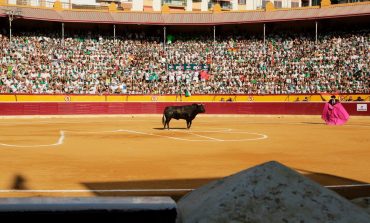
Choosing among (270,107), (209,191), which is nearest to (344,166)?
(209,191)

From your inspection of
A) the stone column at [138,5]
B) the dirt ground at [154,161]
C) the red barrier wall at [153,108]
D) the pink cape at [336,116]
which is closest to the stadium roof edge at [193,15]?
the red barrier wall at [153,108]

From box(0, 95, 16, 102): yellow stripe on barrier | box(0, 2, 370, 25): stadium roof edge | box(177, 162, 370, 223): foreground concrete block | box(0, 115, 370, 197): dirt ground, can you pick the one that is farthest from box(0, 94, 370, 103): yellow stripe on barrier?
box(177, 162, 370, 223): foreground concrete block

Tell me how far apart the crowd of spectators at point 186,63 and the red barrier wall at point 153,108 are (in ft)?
→ 7.98

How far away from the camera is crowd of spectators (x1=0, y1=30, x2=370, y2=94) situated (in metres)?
36.6

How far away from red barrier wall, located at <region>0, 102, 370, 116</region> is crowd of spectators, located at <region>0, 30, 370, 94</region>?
243 cm

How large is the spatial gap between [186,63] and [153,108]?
692 centimetres

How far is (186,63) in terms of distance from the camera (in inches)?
1622

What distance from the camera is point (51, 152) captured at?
1229 centimetres

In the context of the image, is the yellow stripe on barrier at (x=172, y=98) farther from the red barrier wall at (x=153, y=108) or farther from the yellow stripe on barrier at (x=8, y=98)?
the red barrier wall at (x=153, y=108)

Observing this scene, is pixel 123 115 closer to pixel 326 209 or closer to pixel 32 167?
pixel 32 167

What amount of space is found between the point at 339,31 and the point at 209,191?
41.6 m

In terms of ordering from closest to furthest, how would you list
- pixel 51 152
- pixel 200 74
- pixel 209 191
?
pixel 209 191 → pixel 51 152 → pixel 200 74

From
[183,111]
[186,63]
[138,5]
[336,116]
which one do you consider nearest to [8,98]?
[186,63]

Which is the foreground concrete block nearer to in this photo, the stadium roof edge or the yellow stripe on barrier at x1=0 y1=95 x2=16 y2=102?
the yellow stripe on barrier at x1=0 y1=95 x2=16 y2=102
